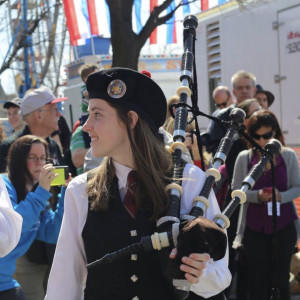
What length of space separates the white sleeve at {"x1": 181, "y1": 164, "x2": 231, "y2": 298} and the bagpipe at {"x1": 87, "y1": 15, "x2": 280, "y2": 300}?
0.04 metres

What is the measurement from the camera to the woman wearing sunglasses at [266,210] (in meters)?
4.74

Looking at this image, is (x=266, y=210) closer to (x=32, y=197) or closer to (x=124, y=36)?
(x=32, y=197)

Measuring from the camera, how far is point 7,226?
207 centimetres

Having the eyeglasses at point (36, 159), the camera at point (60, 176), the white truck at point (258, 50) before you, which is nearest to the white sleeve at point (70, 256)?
the camera at point (60, 176)

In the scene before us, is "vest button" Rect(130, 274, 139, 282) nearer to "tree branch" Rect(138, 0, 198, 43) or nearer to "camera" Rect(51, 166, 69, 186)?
"camera" Rect(51, 166, 69, 186)

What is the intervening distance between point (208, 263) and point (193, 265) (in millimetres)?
211

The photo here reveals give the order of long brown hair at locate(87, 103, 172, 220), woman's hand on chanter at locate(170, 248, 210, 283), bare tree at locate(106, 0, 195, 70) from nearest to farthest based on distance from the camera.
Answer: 1. woman's hand on chanter at locate(170, 248, 210, 283)
2. long brown hair at locate(87, 103, 172, 220)
3. bare tree at locate(106, 0, 195, 70)

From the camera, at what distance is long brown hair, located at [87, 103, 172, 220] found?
2207 millimetres

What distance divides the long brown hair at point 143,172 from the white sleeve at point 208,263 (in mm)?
92

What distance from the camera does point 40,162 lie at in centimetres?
410

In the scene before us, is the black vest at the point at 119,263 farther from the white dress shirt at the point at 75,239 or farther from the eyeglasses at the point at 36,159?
the eyeglasses at the point at 36,159

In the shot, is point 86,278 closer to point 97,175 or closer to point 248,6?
point 97,175

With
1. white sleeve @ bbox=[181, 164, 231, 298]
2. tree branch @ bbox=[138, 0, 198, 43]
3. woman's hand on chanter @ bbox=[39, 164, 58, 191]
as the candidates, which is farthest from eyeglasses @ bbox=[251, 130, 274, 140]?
tree branch @ bbox=[138, 0, 198, 43]

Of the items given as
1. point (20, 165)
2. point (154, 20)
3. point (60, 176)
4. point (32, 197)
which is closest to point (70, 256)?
point (32, 197)
